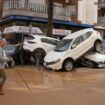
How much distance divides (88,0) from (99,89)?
35170 millimetres

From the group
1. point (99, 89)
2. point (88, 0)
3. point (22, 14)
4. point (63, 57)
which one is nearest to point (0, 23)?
point (22, 14)

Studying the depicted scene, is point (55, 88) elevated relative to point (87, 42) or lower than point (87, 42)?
lower

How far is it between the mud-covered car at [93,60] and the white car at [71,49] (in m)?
0.41

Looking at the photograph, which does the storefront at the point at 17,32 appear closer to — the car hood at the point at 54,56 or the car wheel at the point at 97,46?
the car wheel at the point at 97,46

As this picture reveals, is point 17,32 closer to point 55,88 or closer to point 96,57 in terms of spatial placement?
point 96,57

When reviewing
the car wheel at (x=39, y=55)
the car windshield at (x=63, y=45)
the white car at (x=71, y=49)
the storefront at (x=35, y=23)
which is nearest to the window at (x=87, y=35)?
the white car at (x=71, y=49)

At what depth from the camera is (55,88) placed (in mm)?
13969

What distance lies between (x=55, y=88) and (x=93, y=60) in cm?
773

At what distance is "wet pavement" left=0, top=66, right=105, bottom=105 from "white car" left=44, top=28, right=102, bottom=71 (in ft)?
1.69

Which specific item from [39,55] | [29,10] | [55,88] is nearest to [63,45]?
[39,55]

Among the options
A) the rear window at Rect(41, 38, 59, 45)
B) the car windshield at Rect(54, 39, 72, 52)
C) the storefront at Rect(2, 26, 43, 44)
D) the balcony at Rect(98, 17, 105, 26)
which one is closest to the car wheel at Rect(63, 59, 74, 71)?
the car windshield at Rect(54, 39, 72, 52)

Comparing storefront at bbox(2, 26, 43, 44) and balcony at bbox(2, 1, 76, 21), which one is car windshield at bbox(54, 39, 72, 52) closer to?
storefront at bbox(2, 26, 43, 44)

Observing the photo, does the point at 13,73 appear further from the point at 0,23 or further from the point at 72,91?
the point at 0,23

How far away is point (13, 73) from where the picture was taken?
18.7 m
